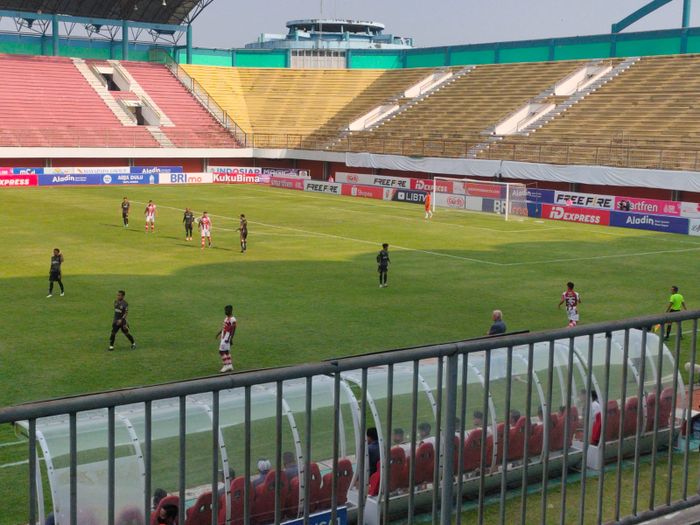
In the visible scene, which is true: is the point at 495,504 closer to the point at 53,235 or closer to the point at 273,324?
the point at 273,324

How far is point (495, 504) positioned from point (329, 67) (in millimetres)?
91836

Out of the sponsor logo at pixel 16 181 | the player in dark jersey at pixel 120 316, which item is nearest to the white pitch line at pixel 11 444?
the player in dark jersey at pixel 120 316

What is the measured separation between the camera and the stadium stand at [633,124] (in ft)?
194

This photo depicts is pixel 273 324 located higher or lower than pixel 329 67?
lower

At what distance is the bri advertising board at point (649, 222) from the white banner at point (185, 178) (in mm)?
38239

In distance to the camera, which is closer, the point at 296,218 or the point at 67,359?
the point at 67,359

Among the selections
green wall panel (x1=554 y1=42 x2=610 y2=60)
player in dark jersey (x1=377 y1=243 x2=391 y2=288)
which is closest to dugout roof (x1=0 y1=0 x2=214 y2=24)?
green wall panel (x1=554 y1=42 x2=610 y2=60)

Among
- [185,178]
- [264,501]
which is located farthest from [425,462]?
[185,178]

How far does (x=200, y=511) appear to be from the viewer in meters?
7.53

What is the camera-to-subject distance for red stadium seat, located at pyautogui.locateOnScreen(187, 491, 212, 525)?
734 centimetres

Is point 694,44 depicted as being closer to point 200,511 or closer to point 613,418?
point 613,418

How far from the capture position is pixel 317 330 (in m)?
23.6

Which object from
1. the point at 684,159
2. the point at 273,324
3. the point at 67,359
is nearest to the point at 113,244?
the point at 273,324

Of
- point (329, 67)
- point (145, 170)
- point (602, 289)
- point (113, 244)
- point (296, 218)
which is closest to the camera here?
point (602, 289)
